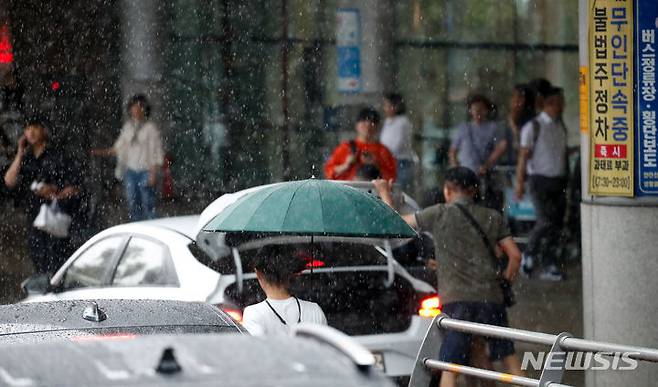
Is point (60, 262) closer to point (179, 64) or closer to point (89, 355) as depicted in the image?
point (179, 64)

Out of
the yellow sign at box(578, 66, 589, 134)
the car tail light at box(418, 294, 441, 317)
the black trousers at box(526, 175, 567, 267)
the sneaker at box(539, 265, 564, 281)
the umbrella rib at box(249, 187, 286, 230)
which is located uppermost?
the yellow sign at box(578, 66, 589, 134)

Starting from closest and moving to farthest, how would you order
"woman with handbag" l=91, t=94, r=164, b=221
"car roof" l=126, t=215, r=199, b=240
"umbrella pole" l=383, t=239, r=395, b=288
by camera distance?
"umbrella pole" l=383, t=239, r=395, b=288, "car roof" l=126, t=215, r=199, b=240, "woman with handbag" l=91, t=94, r=164, b=221

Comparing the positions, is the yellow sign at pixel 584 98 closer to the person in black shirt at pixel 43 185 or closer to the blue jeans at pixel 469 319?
the blue jeans at pixel 469 319

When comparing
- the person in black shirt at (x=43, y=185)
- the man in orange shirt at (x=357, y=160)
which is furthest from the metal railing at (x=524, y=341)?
the person in black shirt at (x=43, y=185)

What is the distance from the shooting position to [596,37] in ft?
27.1

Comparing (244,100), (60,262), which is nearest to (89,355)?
(60,262)

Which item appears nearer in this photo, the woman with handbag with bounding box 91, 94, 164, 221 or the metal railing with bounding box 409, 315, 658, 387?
the metal railing with bounding box 409, 315, 658, 387

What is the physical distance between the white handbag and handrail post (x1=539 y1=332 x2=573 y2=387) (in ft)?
27.2

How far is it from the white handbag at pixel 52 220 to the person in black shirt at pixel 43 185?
49mm

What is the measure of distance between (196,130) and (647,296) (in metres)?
12.3

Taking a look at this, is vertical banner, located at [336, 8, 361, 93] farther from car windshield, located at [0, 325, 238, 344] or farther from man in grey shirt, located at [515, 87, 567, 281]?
car windshield, located at [0, 325, 238, 344]

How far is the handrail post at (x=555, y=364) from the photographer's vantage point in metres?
6.34

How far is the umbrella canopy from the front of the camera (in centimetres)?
731

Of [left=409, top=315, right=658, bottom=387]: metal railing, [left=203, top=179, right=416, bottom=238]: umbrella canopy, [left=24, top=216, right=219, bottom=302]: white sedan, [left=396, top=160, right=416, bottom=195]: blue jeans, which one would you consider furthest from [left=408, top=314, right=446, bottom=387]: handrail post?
[left=396, top=160, right=416, bottom=195]: blue jeans
